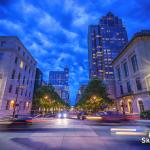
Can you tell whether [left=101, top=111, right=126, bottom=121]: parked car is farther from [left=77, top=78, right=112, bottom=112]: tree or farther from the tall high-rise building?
the tall high-rise building

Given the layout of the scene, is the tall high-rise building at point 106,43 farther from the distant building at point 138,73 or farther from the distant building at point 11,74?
the distant building at point 11,74

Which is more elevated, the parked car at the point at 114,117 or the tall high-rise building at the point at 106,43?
the tall high-rise building at the point at 106,43

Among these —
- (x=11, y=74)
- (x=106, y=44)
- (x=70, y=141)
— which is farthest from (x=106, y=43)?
(x=70, y=141)

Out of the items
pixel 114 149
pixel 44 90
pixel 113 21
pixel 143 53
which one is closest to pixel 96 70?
pixel 113 21

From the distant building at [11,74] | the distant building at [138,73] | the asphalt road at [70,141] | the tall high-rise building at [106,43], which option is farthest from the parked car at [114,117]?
the tall high-rise building at [106,43]

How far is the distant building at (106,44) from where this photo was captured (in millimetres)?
135000

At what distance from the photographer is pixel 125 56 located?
127 feet

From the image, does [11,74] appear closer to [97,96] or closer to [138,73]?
[97,96]

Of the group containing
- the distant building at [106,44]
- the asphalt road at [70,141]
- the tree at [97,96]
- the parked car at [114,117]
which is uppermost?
the distant building at [106,44]

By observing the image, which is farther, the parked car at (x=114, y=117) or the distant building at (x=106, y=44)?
the distant building at (x=106, y=44)

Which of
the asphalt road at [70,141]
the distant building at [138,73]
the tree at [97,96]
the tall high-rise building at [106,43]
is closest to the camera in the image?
the asphalt road at [70,141]

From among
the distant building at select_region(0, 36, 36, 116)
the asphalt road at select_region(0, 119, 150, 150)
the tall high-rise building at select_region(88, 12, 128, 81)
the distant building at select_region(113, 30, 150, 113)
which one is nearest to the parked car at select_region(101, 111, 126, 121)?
the distant building at select_region(113, 30, 150, 113)

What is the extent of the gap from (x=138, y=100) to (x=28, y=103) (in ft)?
114

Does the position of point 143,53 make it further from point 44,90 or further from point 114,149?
point 44,90
